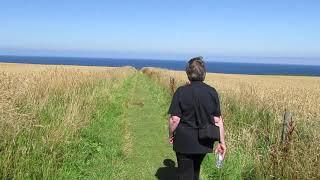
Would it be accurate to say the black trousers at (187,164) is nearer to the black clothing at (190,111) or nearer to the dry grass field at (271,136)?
the black clothing at (190,111)

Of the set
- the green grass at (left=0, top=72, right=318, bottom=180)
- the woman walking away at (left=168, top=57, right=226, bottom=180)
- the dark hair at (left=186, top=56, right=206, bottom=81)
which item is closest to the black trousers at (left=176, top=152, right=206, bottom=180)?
the woman walking away at (left=168, top=57, right=226, bottom=180)

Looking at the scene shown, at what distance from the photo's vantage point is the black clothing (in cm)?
617

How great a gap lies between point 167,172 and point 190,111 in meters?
3.44

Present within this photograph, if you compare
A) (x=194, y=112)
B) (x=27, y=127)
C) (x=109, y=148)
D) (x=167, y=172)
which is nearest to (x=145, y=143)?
(x=109, y=148)

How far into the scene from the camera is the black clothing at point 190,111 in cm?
617

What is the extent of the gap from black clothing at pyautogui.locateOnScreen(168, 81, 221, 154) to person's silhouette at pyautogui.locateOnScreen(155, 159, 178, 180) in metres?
2.76

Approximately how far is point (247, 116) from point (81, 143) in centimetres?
514

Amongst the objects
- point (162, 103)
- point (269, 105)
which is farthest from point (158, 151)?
point (162, 103)

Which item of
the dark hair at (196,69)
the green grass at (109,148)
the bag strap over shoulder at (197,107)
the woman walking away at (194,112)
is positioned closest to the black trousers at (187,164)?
the woman walking away at (194,112)

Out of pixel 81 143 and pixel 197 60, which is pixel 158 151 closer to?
pixel 81 143

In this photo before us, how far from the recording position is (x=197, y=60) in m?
6.21

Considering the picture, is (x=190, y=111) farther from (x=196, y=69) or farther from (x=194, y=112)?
(x=196, y=69)

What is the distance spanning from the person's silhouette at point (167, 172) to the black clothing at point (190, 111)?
2.76m

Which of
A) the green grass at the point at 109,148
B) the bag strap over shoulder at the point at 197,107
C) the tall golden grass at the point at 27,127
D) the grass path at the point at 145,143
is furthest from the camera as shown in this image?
the grass path at the point at 145,143
